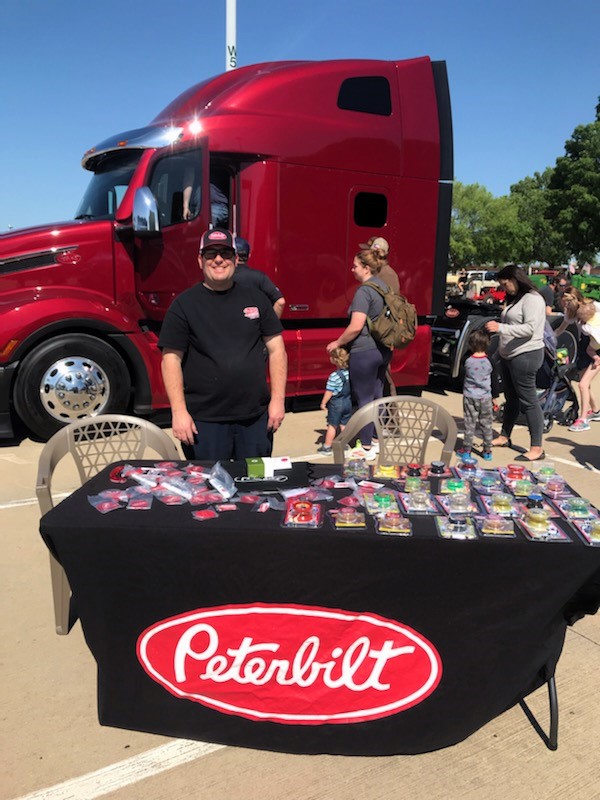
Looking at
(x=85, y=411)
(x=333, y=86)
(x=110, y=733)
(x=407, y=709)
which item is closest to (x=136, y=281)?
(x=85, y=411)

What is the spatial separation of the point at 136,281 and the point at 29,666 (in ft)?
13.4

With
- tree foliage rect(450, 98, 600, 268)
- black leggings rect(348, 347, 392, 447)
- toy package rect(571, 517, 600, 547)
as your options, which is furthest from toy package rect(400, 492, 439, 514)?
tree foliage rect(450, 98, 600, 268)

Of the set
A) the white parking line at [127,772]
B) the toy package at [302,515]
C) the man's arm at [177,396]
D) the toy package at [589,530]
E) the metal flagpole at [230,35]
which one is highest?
the metal flagpole at [230,35]

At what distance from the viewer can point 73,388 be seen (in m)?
5.61

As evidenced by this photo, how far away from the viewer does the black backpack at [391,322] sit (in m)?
4.66

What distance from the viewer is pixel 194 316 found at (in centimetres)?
287

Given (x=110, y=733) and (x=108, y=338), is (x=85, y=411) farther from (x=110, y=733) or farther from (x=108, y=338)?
(x=110, y=733)

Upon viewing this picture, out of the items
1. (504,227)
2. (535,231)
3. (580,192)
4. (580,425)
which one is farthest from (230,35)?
(535,231)

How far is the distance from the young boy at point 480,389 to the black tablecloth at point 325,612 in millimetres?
3471

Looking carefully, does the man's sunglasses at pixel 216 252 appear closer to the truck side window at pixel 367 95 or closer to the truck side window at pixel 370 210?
the truck side window at pixel 370 210

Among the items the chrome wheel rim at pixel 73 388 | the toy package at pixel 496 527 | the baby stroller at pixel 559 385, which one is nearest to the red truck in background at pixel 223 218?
the chrome wheel rim at pixel 73 388

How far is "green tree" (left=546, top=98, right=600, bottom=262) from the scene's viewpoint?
35.7 m

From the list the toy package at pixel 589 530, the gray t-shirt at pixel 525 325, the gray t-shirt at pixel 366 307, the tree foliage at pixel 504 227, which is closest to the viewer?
the toy package at pixel 589 530

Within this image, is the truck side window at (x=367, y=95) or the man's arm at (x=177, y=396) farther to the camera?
the truck side window at (x=367, y=95)
